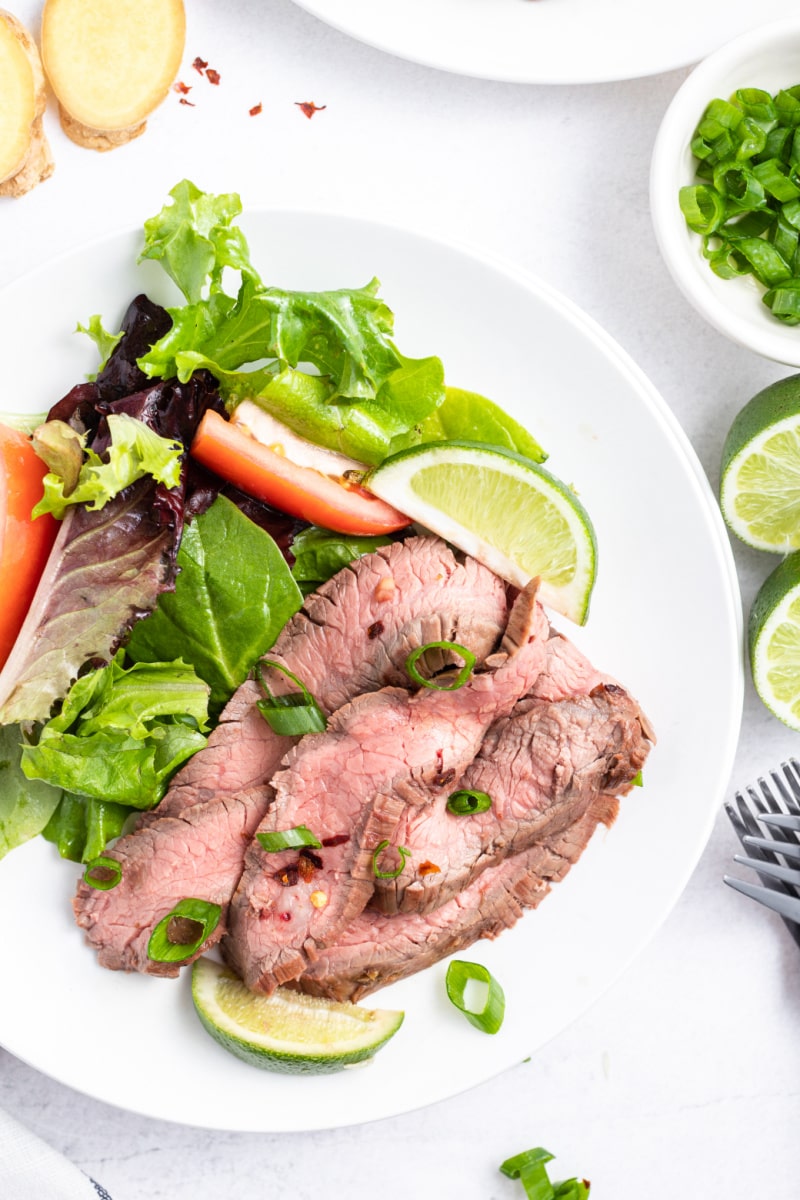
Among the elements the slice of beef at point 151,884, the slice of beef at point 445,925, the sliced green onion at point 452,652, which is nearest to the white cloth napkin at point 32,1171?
the slice of beef at point 151,884

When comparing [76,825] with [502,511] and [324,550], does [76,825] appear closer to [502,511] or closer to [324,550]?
[324,550]

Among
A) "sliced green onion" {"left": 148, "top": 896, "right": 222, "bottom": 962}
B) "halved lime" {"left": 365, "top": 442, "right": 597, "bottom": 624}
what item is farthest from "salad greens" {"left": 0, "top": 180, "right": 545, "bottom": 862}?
"sliced green onion" {"left": 148, "top": 896, "right": 222, "bottom": 962}

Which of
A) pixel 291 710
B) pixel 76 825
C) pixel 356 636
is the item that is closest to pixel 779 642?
pixel 356 636

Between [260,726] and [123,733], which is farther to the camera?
[260,726]

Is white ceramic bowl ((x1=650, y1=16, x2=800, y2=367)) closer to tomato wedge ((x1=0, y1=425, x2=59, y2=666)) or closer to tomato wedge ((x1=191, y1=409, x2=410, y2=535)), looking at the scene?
tomato wedge ((x1=191, y1=409, x2=410, y2=535))

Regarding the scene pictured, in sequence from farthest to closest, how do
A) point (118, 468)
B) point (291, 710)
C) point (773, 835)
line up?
point (773, 835) → point (291, 710) → point (118, 468)

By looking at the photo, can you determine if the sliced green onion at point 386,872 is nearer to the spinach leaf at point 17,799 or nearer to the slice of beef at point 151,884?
the slice of beef at point 151,884

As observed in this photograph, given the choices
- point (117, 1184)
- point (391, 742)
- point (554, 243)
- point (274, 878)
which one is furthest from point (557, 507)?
point (117, 1184)
